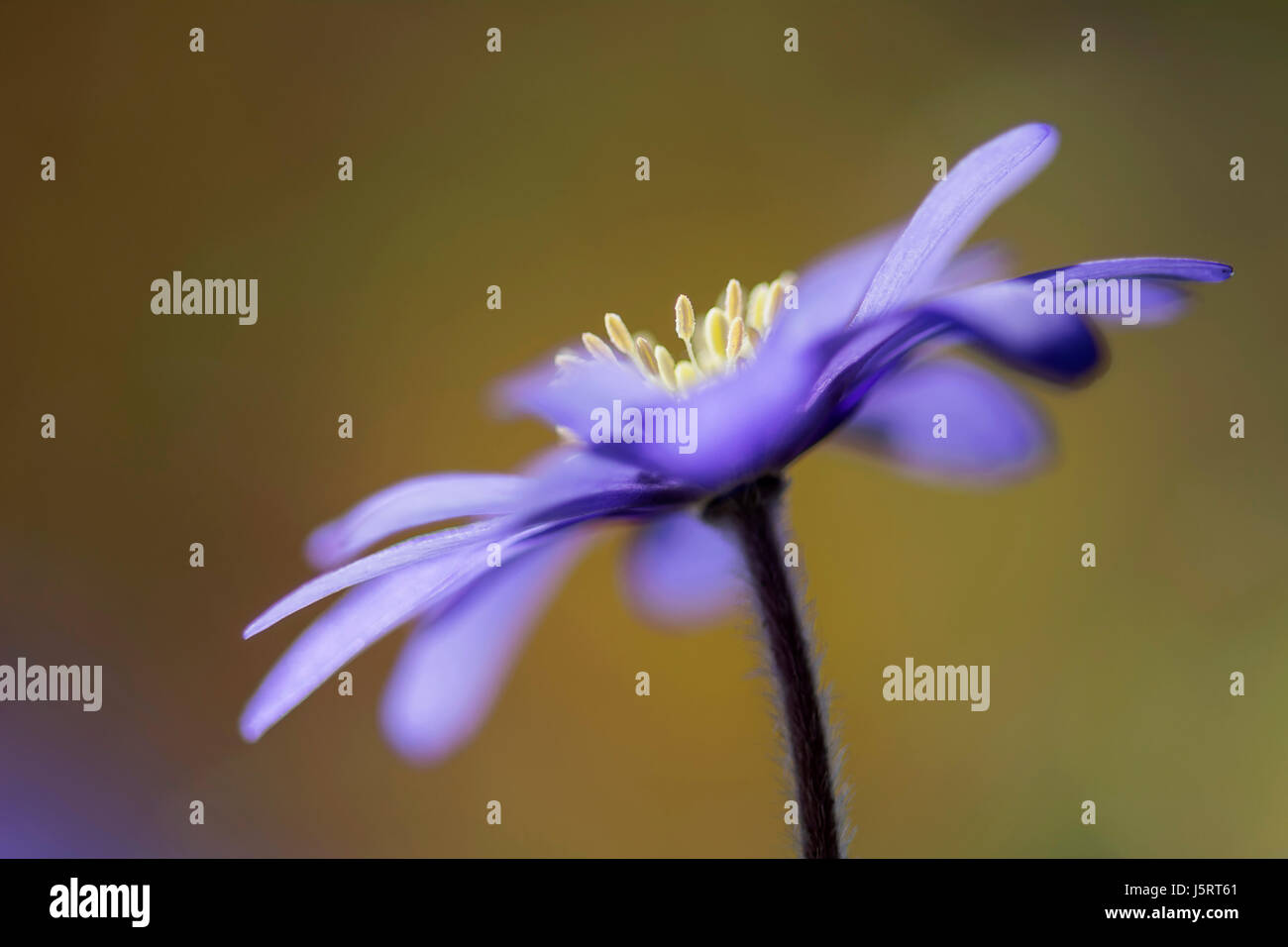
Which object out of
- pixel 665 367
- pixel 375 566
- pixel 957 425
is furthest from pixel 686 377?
pixel 375 566

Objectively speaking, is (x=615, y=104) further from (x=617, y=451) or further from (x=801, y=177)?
(x=617, y=451)

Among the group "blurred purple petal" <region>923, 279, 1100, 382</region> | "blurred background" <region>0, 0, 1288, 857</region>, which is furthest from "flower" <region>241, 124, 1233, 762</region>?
"blurred background" <region>0, 0, 1288, 857</region>

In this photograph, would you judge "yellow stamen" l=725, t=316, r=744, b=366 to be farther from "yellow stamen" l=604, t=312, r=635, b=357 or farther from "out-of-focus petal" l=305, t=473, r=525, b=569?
"out-of-focus petal" l=305, t=473, r=525, b=569

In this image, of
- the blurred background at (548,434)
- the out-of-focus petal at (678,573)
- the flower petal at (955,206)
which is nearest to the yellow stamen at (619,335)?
the out-of-focus petal at (678,573)

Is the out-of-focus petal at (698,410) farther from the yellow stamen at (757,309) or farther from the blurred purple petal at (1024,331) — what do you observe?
the yellow stamen at (757,309)

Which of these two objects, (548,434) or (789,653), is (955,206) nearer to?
(789,653)

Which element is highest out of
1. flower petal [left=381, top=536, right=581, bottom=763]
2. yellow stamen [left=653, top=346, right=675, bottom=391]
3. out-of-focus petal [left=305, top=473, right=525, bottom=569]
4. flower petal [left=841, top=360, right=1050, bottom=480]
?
yellow stamen [left=653, top=346, right=675, bottom=391]
